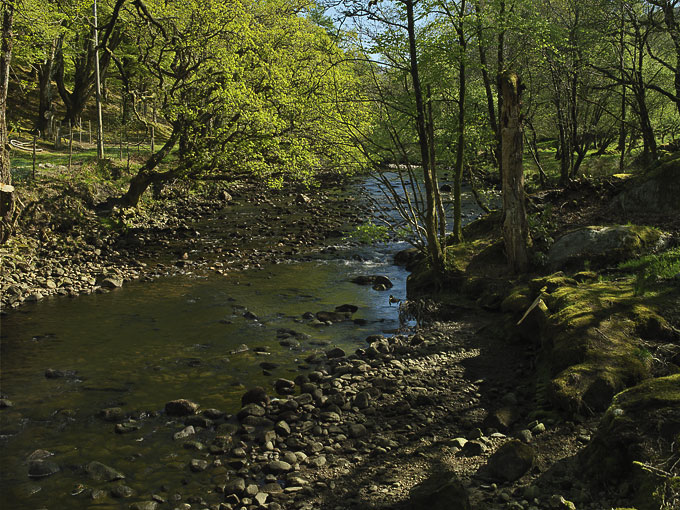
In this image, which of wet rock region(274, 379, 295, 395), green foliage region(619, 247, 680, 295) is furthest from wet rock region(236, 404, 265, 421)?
green foliage region(619, 247, 680, 295)

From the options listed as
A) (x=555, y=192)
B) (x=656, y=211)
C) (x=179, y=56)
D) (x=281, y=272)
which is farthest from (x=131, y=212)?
(x=656, y=211)

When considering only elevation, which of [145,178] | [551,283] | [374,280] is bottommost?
[374,280]

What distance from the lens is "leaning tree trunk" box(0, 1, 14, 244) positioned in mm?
16078

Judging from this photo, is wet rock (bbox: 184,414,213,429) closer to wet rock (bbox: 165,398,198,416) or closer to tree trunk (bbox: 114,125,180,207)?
wet rock (bbox: 165,398,198,416)

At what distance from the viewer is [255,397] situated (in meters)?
8.57

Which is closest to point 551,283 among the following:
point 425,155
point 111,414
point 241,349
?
point 425,155

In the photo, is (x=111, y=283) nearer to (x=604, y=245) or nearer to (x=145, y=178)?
(x=145, y=178)

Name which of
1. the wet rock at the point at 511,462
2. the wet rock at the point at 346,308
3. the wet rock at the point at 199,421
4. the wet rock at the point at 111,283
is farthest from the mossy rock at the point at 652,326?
the wet rock at the point at 111,283

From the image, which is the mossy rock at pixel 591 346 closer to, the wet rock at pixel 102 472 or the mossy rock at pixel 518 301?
the mossy rock at pixel 518 301

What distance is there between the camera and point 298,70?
21922 millimetres

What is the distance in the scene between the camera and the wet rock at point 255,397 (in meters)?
8.52

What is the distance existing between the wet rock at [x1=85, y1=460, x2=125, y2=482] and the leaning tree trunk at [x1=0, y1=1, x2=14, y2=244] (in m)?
12.5

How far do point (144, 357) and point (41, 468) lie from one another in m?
3.96

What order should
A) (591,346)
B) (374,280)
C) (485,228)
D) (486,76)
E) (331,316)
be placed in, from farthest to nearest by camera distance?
(374,280) → (485,228) → (486,76) → (331,316) → (591,346)
